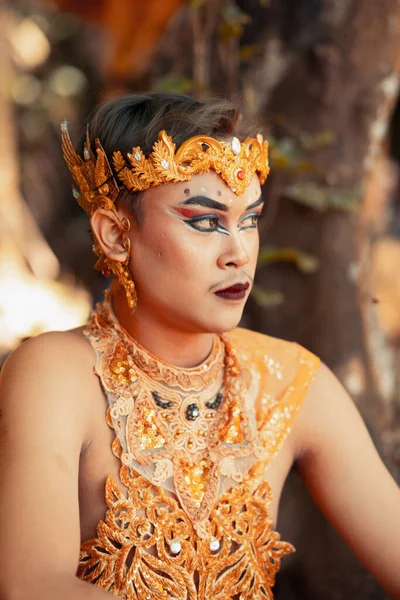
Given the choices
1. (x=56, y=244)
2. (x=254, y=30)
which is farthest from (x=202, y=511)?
(x=56, y=244)

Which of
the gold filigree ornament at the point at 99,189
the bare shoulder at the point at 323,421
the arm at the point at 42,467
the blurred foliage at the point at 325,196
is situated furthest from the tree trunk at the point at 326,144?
the arm at the point at 42,467

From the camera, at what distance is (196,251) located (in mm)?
1575

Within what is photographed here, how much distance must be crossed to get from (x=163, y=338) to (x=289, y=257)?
5.51ft

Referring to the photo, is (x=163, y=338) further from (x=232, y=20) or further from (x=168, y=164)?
(x=232, y=20)

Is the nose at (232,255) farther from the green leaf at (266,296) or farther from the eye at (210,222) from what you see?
the green leaf at (266,296)

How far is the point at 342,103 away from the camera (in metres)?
3.42

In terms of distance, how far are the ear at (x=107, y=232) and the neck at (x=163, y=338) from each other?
146 millimetres

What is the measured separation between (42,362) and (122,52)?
211 inches

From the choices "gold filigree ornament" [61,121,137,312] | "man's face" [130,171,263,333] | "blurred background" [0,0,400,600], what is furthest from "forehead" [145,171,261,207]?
"blurred background" [0,0,400,600]

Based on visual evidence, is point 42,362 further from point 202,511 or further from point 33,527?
point 202,511

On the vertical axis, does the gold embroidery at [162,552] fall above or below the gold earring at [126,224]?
below

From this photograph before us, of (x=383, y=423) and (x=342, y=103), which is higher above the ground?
(x=342, y=103)

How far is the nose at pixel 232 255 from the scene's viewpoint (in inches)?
62.4

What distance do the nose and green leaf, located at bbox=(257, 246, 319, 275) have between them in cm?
163
